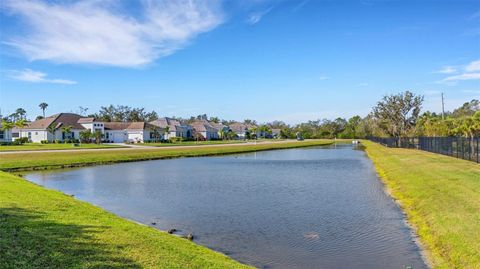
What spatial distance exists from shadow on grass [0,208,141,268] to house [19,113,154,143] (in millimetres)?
74552

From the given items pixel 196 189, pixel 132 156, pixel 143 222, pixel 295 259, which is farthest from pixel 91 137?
pixel 295 259

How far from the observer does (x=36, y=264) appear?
277 inches

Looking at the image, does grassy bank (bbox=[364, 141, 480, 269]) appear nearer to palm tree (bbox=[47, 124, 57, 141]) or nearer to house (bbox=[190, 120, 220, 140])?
palm tree (bbox=[47, 124, 57, 141])

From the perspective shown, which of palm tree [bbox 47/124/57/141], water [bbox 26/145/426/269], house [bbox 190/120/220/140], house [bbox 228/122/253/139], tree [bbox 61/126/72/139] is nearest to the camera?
water [bbox 26/145/426/269]

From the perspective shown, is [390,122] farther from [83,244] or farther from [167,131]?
[83,244]

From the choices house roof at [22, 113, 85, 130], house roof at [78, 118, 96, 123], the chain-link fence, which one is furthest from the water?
house roof at [78, 118, 96, 123]

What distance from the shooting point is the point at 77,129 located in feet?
280

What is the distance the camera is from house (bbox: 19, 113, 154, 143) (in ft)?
262

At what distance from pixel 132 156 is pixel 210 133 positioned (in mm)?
81394

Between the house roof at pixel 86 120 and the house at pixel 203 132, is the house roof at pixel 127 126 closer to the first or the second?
the house roof at pixel 86 120

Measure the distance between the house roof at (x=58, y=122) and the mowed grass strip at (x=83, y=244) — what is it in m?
75.1

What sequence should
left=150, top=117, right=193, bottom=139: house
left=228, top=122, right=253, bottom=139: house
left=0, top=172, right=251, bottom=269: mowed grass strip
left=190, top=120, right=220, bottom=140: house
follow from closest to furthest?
left=0, top=172, right=251, bottom=269: mowed grass strip, left=150, top=117, right=193, bottom=139: house, left=190, top=120, right=220, bottom=140: house, left=228, top=122, right=253, bottom=139: house

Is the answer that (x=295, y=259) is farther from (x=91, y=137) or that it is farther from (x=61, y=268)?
(x=91, y=137)

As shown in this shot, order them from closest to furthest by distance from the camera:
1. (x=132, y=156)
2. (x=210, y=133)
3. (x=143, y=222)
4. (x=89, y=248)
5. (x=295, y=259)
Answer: (x=89, y=248) < (x=295, y=259) < (x=143, y=222) < (x=132, y=156) < (x=210, y=133)
